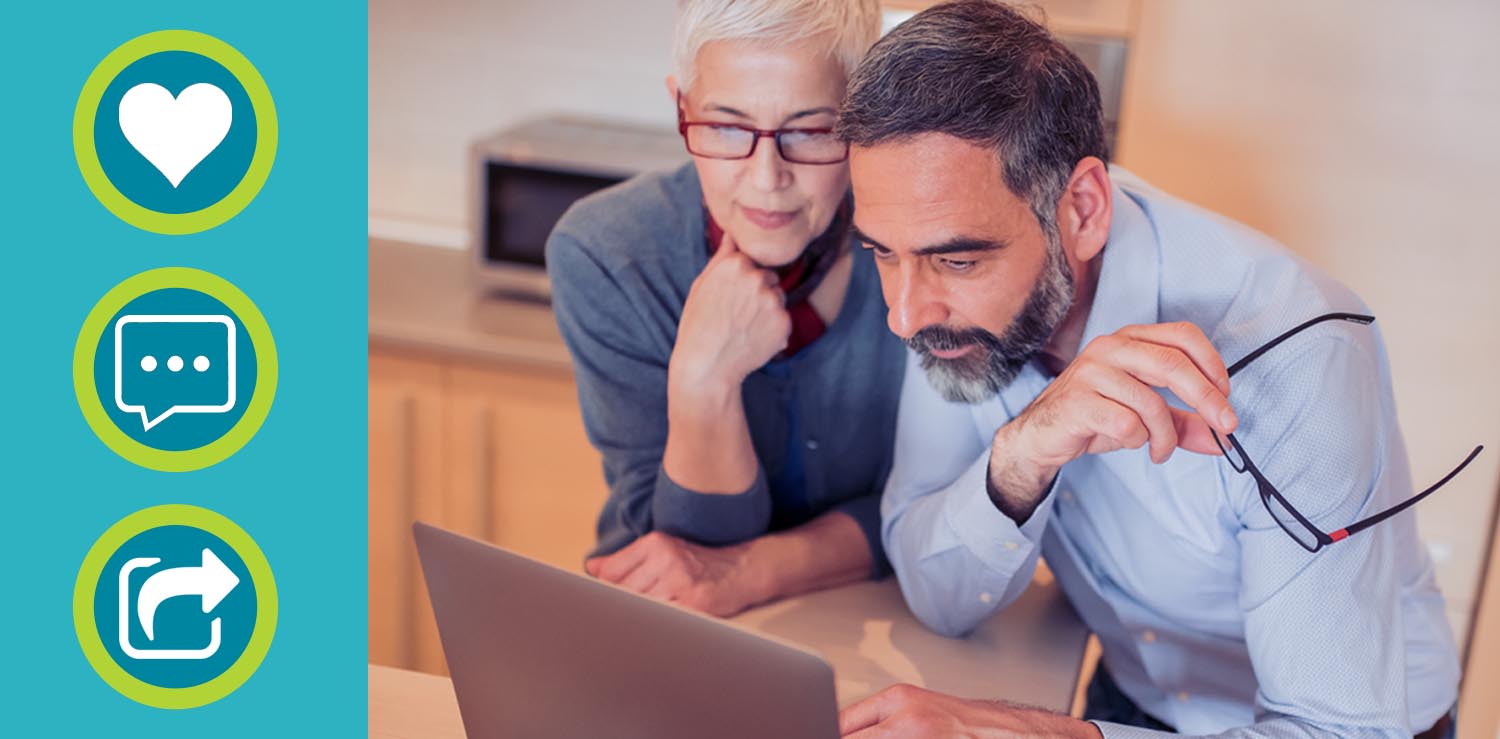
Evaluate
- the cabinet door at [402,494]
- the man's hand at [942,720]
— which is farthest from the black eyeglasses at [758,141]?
the cabinet door at [402,494]

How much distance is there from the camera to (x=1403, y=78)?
196 centimetres

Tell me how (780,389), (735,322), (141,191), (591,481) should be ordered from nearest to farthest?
(141,191) < (735,322) < (780,389) < (591,481)

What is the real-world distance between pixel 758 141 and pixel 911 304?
9.0 inches

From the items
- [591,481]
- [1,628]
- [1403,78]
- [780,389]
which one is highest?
[1403,78]

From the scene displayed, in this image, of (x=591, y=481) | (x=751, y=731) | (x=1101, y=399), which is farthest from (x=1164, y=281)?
(x=591, y=481)

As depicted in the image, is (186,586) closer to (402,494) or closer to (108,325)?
(108,325)

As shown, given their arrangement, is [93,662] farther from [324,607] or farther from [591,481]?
[591,481]

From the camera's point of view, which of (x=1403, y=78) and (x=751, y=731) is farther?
(x=1403, y=78)

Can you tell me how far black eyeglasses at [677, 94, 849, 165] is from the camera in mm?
1260

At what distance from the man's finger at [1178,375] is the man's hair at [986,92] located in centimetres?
17

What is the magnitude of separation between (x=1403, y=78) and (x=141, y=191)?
1.82 meters

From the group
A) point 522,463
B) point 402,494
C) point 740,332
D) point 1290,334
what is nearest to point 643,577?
point 740,332

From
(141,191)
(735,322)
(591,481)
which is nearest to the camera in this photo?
(141,191)

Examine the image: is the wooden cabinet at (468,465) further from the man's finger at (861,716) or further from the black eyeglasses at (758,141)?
the man's finger at (861,716)
